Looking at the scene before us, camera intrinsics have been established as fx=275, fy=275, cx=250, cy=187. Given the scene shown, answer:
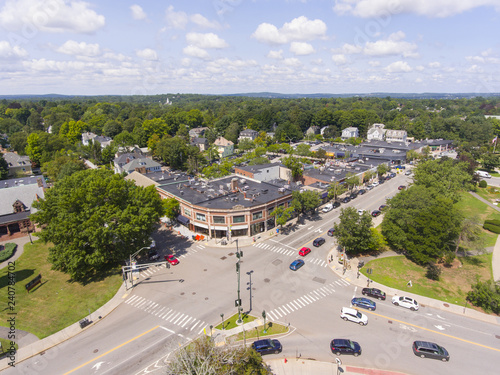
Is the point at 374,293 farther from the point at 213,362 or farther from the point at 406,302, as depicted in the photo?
the point at 213,362

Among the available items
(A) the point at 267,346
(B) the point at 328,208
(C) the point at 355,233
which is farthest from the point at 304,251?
(B) the point at 328,208

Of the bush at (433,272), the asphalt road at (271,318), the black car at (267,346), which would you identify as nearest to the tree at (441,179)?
the bush at (433,272)

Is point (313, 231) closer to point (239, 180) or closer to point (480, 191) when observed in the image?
point (239, 180)

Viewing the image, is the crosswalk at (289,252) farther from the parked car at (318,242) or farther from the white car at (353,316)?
the white car at (353,316)

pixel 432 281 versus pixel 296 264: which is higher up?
pixel 296 264

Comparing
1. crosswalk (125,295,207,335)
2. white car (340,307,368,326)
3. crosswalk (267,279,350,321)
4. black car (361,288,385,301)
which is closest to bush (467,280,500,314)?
black car (361,288,385,301)
